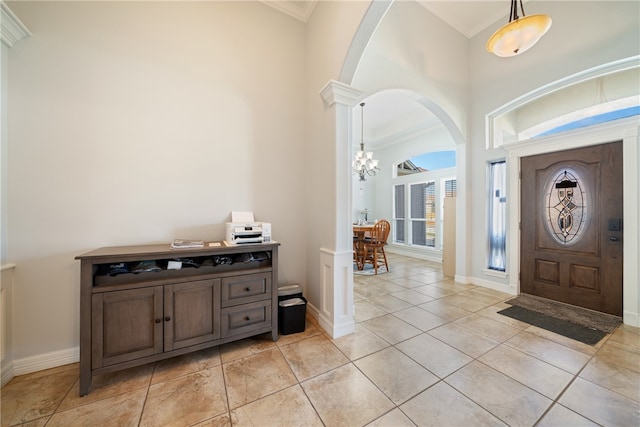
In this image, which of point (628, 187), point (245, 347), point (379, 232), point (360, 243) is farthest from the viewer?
point (360, 243)

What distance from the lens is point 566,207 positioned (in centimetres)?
296

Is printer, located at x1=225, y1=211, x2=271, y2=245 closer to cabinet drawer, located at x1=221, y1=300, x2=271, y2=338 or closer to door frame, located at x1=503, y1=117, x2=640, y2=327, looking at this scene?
cabinet drawer, located at x1=221, y1=300, x2=271, y2=338

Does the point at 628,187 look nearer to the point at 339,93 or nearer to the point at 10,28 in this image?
the point at 339,93

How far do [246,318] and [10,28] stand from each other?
2.74 meters

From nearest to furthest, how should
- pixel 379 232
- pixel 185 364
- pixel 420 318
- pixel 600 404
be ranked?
pixel 600 404
pixel 185 364
pixel 420 318
pixel 379 232

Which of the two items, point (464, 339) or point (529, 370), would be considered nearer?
point (529, 370)

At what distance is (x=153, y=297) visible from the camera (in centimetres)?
166

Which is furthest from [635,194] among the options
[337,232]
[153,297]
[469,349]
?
[153,297]

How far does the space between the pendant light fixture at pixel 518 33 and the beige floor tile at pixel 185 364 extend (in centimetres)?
386

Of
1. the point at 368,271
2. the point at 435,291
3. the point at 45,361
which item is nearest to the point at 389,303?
the point at 435,291

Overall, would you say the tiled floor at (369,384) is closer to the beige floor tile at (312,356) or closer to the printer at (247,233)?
the beige floor tile at (312,356)

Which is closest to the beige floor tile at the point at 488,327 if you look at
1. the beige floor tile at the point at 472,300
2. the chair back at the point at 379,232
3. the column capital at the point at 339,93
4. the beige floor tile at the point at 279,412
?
the beige floor tile at the point at 472,300

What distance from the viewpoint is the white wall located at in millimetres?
1702

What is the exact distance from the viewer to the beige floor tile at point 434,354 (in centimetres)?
175
